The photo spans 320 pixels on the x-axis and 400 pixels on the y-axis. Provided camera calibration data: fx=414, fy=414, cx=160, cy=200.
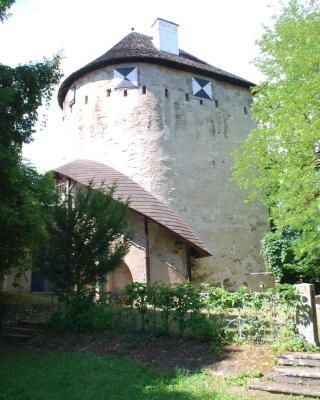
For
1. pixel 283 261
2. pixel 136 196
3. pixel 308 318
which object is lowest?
pixel 308 318

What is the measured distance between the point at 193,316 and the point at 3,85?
584cm

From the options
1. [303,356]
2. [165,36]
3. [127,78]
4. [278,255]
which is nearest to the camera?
[303,356]

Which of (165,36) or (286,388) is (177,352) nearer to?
(286,388)

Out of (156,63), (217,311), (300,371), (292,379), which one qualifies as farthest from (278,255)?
(292,379)

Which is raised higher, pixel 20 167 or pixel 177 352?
pixel 20 167

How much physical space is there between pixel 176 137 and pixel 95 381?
12898mm

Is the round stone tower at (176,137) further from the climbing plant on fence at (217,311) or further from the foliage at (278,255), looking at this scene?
the climbing plant on fence at (217,311)

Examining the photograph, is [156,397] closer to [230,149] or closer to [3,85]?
[3,85]

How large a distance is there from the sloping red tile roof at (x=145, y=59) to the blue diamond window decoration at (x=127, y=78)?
0.40 meters

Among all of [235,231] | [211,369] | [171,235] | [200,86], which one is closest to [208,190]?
[235,231]

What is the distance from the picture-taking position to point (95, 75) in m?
18.5

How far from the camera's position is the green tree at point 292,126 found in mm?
10836

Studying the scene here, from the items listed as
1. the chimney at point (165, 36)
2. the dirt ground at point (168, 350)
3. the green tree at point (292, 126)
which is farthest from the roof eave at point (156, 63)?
the dirt ground at point (168, 350)

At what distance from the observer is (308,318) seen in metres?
6.68
